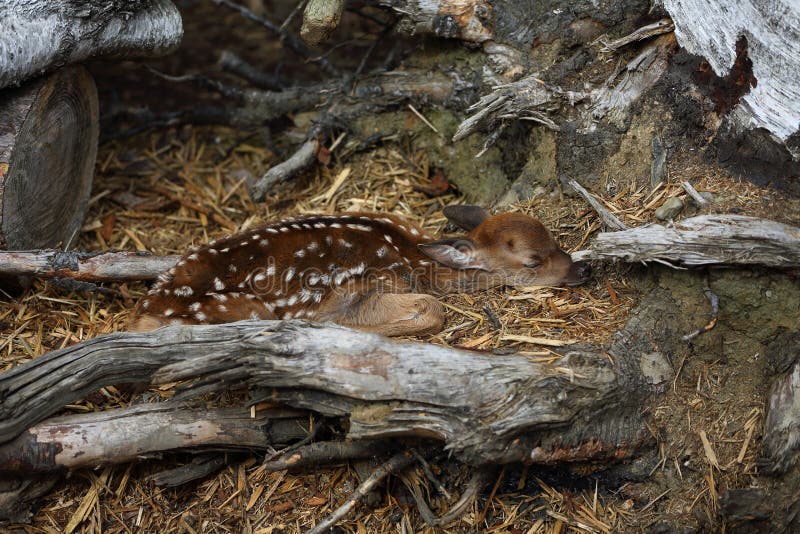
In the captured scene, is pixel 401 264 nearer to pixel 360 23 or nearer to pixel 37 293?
pixel 37 293

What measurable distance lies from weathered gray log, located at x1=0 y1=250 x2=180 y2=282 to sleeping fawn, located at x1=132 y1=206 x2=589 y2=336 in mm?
360

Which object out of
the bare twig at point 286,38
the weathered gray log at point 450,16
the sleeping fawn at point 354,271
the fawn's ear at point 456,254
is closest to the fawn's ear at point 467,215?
the sleeping fawn at point 354,271

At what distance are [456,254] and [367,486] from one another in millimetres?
1755

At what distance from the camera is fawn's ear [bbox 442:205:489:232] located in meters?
5.18

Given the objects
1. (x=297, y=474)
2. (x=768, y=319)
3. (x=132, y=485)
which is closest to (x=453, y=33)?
(x=768, y=319)

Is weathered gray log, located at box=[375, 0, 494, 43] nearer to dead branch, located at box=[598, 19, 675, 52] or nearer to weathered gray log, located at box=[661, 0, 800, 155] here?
dead branch, located at box=[598, 19, 675, 52]

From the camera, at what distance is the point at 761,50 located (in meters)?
3.89

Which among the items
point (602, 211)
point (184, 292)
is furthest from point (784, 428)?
point (184, 292)

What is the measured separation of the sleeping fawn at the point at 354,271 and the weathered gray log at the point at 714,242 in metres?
0.54

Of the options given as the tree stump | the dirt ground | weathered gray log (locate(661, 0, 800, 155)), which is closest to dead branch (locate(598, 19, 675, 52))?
weathered gray log (locate(661, 0, 800, 155))

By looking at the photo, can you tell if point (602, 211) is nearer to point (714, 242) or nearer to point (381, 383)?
point (714, 242)

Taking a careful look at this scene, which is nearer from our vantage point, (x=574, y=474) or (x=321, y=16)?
(x=574, y=474)

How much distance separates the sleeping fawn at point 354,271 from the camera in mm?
4520

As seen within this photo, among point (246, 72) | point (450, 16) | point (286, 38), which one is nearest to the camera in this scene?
point (450, 16)
